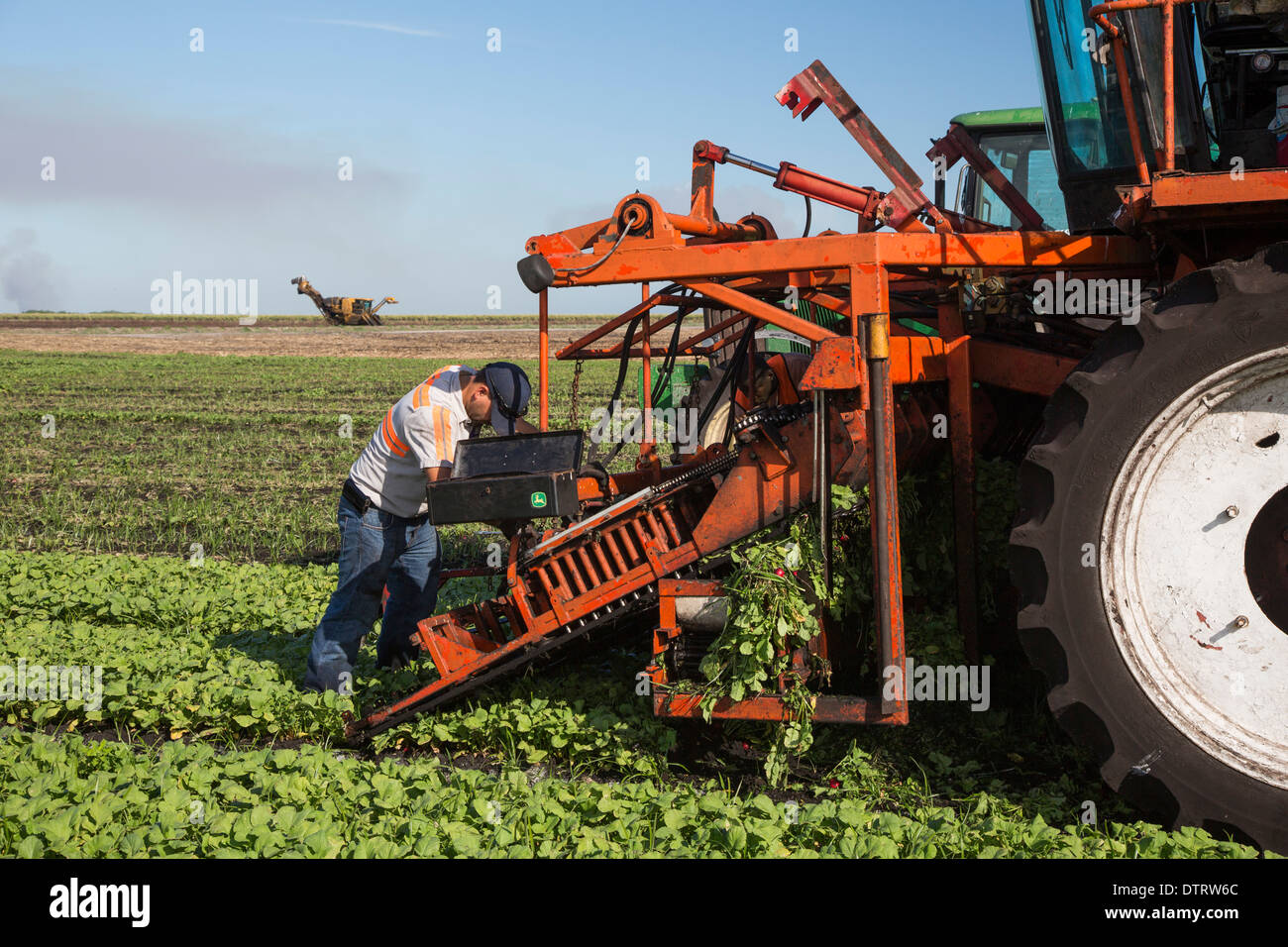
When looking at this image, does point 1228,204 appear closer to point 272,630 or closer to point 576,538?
point 576,538

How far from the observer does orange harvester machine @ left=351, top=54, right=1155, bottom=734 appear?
13.6ft

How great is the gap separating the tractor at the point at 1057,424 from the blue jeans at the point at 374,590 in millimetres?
678

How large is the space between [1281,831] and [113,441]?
15987 millimetres

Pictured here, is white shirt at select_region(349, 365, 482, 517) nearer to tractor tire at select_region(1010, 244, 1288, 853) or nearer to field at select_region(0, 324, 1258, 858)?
field at select_region(0, 324, 1258, 858)

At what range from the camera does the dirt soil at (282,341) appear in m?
41.3

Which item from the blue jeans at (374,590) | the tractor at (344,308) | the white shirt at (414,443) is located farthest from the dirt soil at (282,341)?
the white shirt at (414,443)

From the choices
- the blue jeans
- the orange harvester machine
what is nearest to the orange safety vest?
the orange harvester machine

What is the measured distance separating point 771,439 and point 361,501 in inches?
93.0

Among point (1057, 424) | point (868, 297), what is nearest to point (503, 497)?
point (868, 297)

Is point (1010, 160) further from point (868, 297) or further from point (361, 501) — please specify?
point (361, 501)

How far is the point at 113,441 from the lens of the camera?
15969 mm

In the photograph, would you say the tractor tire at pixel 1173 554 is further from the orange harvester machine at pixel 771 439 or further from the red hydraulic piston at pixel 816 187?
the red hydraulic piston at pixel 816 187

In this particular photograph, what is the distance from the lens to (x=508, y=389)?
5355mm

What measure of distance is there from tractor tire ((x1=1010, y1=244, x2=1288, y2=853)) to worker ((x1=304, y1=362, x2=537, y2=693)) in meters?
2.70
